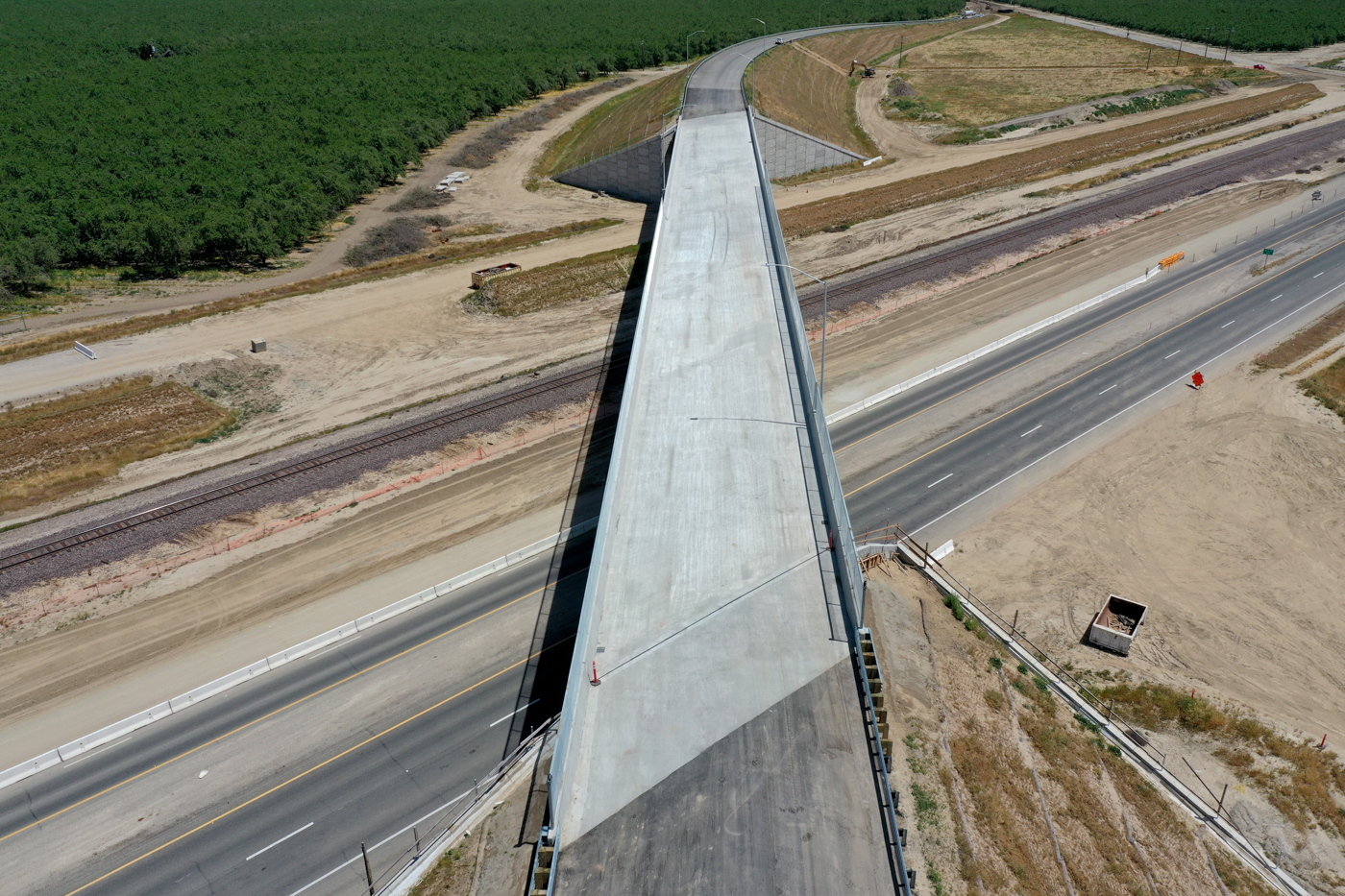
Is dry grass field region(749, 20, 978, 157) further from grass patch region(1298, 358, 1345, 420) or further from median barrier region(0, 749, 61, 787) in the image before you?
median barrier region(0, 749, 61, 787)

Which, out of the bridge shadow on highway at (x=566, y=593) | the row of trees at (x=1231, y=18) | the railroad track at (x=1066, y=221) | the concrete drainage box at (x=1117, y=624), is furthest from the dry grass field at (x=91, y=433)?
the row of trees at (x=1231, y=18)

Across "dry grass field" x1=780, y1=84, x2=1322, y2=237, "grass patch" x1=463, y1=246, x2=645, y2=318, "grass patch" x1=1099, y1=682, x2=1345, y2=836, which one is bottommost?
"grass patch" x1=1099, y1=682, x2=1345, y2=836

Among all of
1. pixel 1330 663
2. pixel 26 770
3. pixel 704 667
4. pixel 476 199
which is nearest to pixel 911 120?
pixel 476 199

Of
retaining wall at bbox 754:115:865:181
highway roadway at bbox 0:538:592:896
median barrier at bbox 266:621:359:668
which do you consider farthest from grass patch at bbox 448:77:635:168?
highway roadway at bbox 0:538:592:896

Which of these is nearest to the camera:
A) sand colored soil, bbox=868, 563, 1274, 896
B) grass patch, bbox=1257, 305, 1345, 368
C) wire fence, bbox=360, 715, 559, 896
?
sand colored soil, bbox=868, 563, 1274, 896

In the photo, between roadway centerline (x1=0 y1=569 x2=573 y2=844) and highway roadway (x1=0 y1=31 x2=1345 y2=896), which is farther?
roadway centerline (x1=0 y1=569 x2=573 y2=844)

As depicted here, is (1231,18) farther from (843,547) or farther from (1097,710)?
(843,547)

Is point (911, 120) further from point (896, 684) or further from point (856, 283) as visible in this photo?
point (896, 684)
